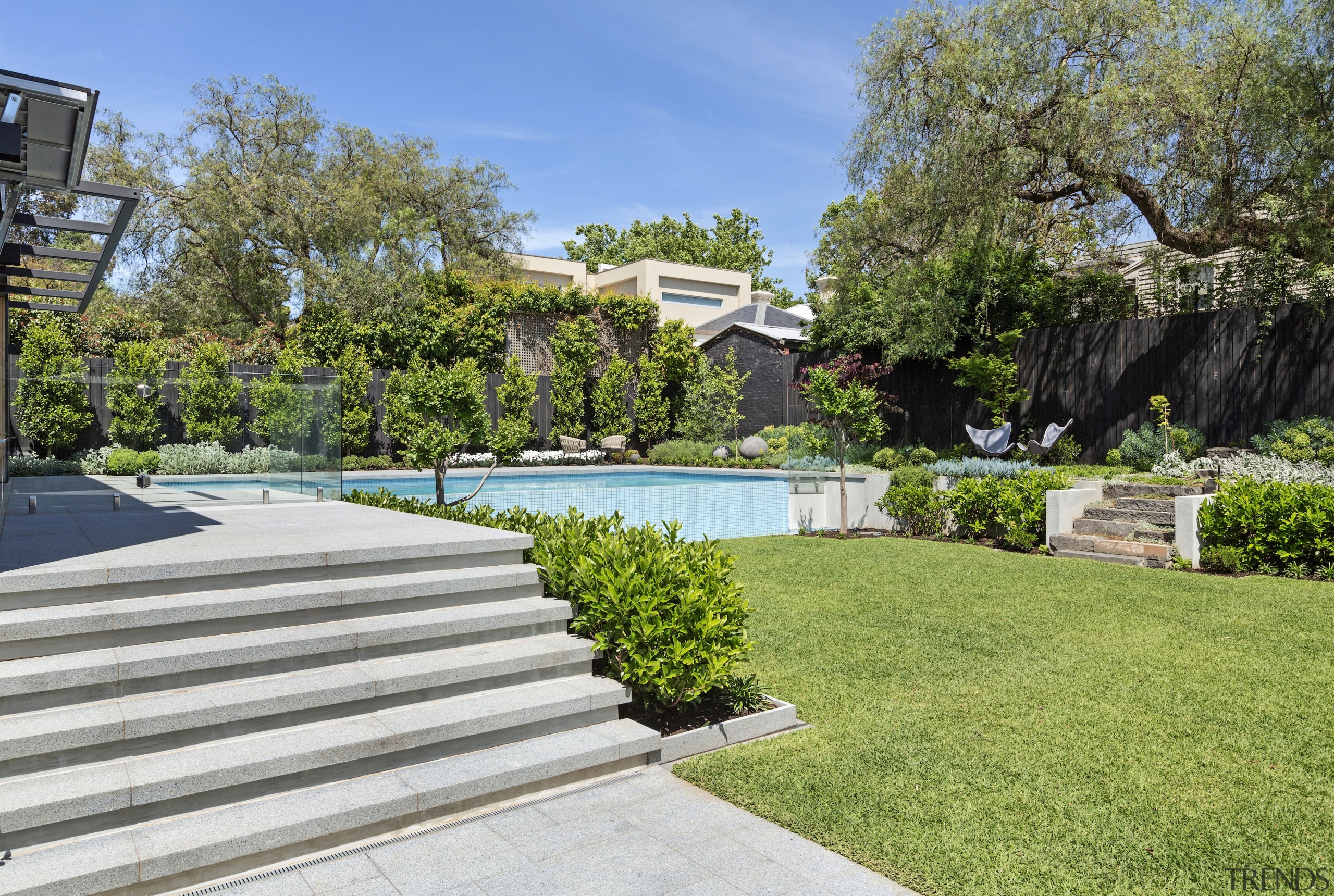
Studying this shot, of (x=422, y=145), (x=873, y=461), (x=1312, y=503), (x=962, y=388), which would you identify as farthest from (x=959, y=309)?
(x=422, y=145)

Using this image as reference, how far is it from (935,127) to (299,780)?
1321 cm

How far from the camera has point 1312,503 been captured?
7930 millimetres

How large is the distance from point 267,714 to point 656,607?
5.66 feet

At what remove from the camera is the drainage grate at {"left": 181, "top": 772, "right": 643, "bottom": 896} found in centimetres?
279

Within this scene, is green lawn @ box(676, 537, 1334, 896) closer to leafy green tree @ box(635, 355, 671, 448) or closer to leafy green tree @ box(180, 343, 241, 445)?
leafy green tree @ box(180, 343, 241, 445)

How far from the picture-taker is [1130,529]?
9.56 m

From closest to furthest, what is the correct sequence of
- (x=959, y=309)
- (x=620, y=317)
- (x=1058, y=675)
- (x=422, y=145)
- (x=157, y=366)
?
(x=1058, y=675)
(x=157, y=366)
(x=959, y=309)
(x=620, y=317)
(x=422, y=145)

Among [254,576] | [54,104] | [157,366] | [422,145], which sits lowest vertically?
[254,576]

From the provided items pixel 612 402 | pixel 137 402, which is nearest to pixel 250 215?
pixel 612 402

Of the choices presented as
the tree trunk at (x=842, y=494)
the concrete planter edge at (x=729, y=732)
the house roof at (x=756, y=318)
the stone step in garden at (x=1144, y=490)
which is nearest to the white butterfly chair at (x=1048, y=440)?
the stone step in garden at (x=1144, y=490)

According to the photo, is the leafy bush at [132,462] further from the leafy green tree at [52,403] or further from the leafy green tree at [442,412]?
the leafy green tree at [442,412]

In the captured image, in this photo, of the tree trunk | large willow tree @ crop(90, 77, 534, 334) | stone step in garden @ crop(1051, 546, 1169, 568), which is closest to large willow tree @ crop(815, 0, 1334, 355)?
the tree trunk

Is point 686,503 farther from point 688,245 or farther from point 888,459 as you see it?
point 688,245

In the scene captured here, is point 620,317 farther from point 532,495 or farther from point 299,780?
point 299,780
